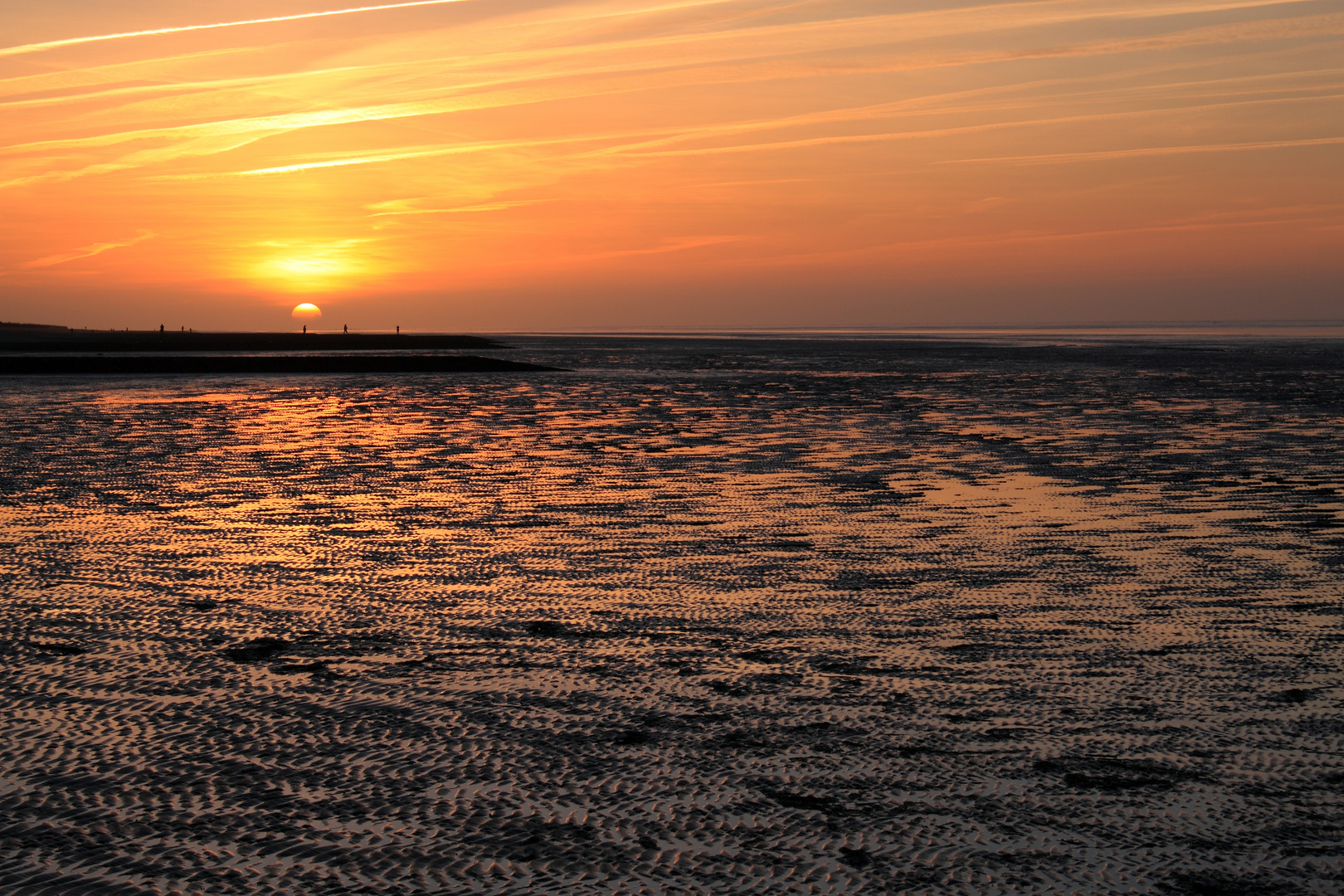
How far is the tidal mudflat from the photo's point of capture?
4707mm

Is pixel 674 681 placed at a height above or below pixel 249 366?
below

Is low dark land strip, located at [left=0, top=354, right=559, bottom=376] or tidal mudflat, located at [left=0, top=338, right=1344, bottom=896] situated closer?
tidal mudflat, located at [left=0, top=338, right=1344, bottom=896]

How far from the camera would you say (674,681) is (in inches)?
274

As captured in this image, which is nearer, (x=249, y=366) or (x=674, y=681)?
(x=674, y=681)

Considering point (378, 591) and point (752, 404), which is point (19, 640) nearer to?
point (378, 591)

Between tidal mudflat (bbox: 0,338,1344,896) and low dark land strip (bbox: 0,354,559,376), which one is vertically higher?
low dark land strip (bbox: 0,354,559,376)

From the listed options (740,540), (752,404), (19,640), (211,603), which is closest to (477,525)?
(740,540)

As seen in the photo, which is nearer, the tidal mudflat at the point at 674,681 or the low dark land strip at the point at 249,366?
the tidal mudflat at the point at 674,681

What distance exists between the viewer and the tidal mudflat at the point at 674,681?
4707mm

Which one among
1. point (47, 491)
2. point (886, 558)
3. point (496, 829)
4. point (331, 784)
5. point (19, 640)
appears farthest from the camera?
point (47, 491)

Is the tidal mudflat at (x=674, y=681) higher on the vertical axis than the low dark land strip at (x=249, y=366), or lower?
lower

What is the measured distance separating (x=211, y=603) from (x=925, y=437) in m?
16.3

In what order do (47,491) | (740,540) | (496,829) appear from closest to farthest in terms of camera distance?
1. (496,829)
2. (740,540)
3. (47,491)

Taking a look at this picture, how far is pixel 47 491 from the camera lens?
15336 millimetres
